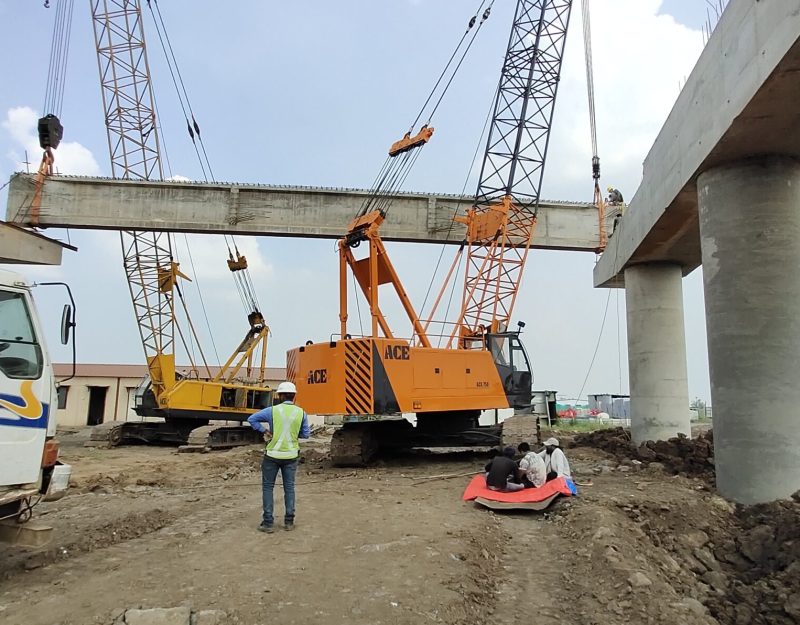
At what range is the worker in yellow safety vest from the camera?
7.17 metres

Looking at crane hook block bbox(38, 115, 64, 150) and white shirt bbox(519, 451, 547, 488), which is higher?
crane hook block bbox(38, 115, 64, 150)

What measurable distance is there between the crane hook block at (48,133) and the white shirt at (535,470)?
61.7 feet

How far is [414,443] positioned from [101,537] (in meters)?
8.68

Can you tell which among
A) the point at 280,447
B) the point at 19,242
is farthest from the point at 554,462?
the point at 19,242

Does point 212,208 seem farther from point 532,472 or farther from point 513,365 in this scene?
point 532,472

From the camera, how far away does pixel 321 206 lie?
20.8 meters

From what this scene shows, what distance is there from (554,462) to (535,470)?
1.41 feet

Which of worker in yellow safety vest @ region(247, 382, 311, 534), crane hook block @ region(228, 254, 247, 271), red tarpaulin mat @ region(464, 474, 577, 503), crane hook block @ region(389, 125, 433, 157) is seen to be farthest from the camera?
crane hook block @ region(228, 254, 247, 271)

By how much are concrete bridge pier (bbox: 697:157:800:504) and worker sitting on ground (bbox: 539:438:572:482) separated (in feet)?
7.28

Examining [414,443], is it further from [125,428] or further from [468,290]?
[125,428]

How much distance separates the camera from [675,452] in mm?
12469

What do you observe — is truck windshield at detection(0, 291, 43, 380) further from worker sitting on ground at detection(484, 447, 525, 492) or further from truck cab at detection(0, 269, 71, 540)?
worker sitting on ground at detection(484, 447, 525, 492)

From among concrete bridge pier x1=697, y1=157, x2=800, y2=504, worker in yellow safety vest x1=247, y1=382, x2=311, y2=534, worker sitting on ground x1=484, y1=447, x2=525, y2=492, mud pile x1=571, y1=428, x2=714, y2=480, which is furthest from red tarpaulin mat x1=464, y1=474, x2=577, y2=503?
worker in yellow safety vest x1=247, y1=382, x2=311, y2=534

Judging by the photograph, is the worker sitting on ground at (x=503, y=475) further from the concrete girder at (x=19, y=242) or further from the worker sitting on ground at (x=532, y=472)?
the concrete girder at (x=19, y=242)
